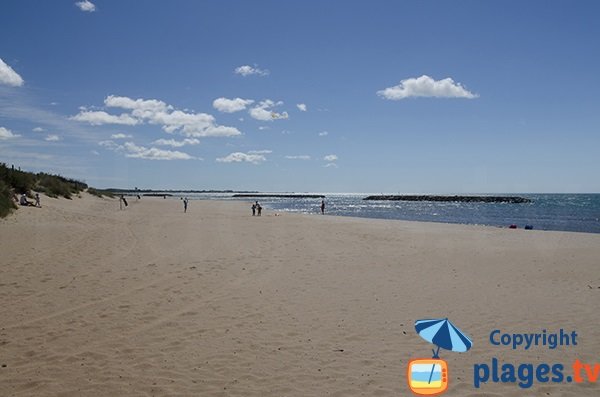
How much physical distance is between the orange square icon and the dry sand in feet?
0.58

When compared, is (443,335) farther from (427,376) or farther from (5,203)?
(5,203)

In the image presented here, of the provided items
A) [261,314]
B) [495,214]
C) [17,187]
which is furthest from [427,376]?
[495,214]

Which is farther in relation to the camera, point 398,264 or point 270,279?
point 398,264

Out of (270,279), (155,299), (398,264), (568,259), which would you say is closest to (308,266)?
(270,279)

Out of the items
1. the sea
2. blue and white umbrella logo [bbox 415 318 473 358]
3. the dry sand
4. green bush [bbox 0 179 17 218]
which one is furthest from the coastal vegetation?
the sea

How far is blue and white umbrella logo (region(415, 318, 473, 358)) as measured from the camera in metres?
6.97

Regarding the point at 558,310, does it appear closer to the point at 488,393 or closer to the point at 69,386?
the point at 488,393

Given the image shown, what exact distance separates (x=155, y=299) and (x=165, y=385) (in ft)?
14.1

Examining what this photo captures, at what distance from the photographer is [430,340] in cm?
710

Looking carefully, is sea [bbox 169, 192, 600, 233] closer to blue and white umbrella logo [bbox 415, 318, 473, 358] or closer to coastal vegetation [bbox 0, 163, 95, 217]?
coastal vegetation [bbox 0, 163, 95, 217]

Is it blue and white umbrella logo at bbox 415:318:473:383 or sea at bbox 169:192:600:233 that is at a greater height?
sea at bbox 169:192:600:233

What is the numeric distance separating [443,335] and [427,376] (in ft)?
5.10

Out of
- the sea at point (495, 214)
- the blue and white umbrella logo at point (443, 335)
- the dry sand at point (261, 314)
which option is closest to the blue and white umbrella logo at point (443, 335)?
the blue and white umbrella logo at point (443, 335)

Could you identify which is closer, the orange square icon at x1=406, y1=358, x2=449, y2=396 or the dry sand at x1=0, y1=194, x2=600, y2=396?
the orange square icon at x1=406, y1=358, x2=449, y2=396
